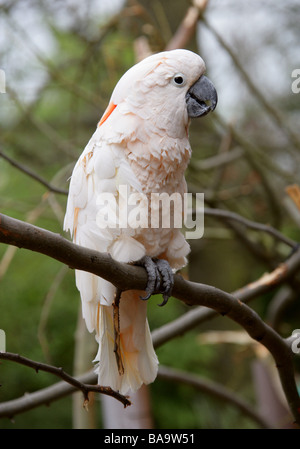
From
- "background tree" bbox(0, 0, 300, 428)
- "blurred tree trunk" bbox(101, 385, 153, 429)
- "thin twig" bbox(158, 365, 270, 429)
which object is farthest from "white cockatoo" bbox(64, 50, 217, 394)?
"blurred tree trunk" bbox(101, 385, 153, 429)

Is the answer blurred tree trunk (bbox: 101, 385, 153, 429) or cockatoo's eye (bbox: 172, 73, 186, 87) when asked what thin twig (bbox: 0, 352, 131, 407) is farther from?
blurred tree trunk (bbox: 101, 385, 153, 429)

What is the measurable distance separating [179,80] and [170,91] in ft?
0.12

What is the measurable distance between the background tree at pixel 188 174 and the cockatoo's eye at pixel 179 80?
56 centimetres

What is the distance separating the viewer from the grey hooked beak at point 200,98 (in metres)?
1.23

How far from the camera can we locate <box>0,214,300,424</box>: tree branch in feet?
2.69

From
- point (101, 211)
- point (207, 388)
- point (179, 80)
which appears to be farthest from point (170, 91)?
point (207, 388)

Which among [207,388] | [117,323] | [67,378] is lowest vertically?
[67,378]

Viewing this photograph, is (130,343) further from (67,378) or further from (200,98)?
(200,98)

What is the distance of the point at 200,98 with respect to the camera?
4.04 feet

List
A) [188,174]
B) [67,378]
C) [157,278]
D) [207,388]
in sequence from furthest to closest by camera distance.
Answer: [188,174], [207,388], [157,278], [67,378]

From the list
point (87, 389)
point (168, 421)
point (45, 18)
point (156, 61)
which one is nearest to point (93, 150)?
point (156, 61)

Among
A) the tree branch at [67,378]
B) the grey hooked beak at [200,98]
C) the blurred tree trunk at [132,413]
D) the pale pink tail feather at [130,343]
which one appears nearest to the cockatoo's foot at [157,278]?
the pale pink tail feather at [130,343]

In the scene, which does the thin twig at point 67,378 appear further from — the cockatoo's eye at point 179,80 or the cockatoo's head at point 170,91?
the cockatoo's eye at point 179,80

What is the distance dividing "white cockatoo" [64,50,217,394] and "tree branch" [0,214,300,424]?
3.1 inches
